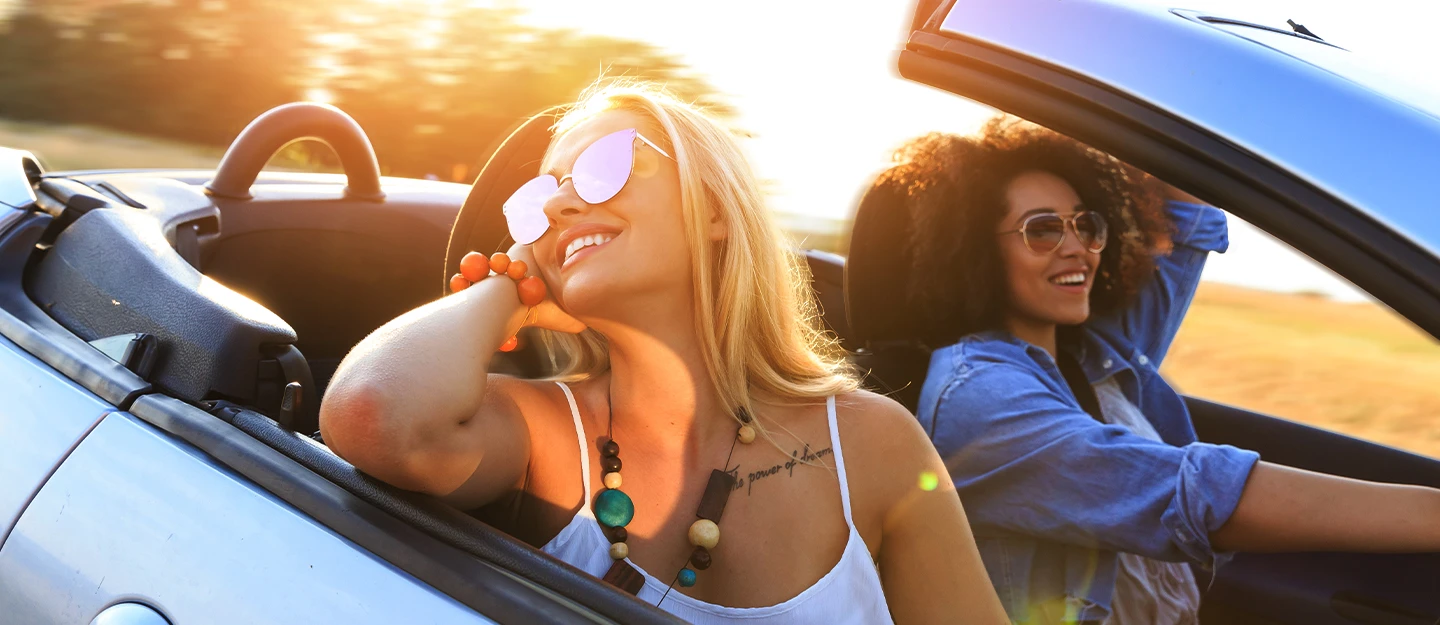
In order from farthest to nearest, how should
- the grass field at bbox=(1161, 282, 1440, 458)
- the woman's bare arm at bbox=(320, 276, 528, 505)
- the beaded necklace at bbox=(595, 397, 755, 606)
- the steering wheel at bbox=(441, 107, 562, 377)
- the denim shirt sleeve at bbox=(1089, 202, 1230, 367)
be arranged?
the grass field at bbox=(1161, 282, 1440, 458) → the denim shirt sleeve at bbox=(1089, 202, 1230, 367) → the steering wheel at bbox=(441, 107, 562, 377) → the beaded necklace at bbox=(595, 397, 755, 606) → the woman's bare arm at bbox=(320, 276, 528, 505)

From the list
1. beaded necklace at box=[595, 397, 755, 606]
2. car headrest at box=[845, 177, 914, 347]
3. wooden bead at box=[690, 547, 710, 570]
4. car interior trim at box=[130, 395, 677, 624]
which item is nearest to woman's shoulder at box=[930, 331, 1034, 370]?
car headrest at box=[845, 177, 914, 347]

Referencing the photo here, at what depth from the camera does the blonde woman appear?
139 centimetres

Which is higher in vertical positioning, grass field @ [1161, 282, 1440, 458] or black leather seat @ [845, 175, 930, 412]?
black leather seat @ [845, 175, 930, 412]

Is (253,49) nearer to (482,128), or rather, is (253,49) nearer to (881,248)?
(482,128)

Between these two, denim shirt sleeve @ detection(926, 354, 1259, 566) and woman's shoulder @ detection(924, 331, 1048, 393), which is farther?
woman's shoulder @ detection(924, 331, 1048, 393)

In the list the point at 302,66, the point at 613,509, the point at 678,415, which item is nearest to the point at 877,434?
the point at 678,415

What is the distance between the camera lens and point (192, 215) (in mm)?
2168

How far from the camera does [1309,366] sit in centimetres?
499

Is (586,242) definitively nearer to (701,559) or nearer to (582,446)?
(582,446)

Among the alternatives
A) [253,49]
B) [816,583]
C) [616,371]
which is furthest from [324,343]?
[253,49]

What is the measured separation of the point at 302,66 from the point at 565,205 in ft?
24.5

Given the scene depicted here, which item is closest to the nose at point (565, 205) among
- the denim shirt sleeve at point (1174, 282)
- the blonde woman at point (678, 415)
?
the blonde woman at point (678, 415)

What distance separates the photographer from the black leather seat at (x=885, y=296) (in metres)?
2.08

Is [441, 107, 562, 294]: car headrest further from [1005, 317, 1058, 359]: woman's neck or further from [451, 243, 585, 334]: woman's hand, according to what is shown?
[1005, 317, 1058, 359]: woman's neck
